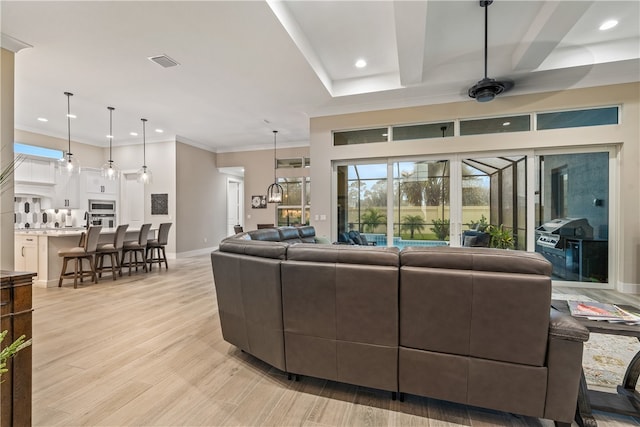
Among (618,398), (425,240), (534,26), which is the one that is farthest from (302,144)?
(618,398)

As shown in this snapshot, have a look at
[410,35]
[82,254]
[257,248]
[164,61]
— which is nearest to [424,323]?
[257,248]

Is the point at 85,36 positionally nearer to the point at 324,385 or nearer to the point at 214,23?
the point at 214,23

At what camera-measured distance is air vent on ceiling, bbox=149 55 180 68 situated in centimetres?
383

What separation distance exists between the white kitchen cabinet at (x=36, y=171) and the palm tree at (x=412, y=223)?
7.90 metres

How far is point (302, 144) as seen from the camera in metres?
8.57

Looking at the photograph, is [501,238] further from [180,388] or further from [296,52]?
[180,388]

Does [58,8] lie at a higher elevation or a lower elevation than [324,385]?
higher

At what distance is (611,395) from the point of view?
1.84 meters

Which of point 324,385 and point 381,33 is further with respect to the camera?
point 381,33

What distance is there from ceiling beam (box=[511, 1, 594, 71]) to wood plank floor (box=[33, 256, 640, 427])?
3451 millimetres

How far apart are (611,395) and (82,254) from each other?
655 cm

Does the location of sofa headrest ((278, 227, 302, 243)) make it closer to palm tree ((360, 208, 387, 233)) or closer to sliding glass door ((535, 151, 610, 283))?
palm tree ((360, 208, 387, 233))

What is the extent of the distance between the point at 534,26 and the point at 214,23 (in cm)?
354

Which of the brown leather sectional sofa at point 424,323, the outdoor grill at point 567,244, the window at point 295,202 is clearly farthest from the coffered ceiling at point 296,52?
the window at point 295,202
